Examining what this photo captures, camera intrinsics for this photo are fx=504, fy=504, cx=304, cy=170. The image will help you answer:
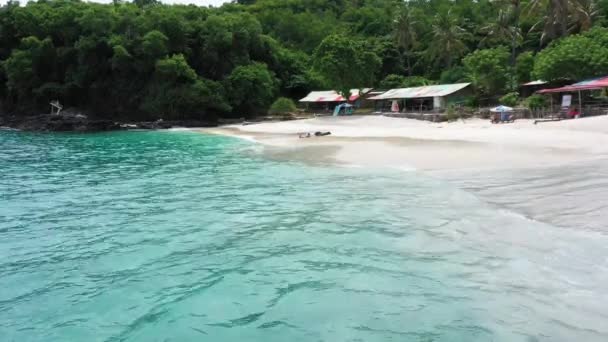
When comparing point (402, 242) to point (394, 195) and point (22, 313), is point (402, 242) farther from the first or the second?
point (22, 313)

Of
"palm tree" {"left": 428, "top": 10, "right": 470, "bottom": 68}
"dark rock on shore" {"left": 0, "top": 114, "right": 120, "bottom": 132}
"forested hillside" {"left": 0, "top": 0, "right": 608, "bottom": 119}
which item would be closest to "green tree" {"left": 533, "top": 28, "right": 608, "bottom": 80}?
"forested hillside" {"left": 0, "top": 0, "right": 608, "bottom": 119}

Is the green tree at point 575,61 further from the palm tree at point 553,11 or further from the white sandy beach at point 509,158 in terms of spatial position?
the palm tree at point 553,11

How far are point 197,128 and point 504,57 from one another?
3101 cm

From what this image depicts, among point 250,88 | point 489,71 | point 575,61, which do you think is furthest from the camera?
point 250,88

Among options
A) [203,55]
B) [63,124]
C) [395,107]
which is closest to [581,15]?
[395,107]

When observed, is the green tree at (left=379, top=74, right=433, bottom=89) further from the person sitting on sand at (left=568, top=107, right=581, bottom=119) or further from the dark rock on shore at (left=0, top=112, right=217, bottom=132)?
the person sitting on sand at (left=568, top=107, right=581, bottom=119)

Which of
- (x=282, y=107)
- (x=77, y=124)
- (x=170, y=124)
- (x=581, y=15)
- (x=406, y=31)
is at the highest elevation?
(x=406, y=31)

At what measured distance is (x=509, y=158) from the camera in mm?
17844

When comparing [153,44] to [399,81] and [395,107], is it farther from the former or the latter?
[399,81]

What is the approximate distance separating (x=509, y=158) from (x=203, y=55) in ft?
168

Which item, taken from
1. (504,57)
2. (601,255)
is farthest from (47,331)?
(504,57)

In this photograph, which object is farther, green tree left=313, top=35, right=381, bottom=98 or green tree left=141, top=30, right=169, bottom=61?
green tree left=141, top=30, right=169, bottom=61

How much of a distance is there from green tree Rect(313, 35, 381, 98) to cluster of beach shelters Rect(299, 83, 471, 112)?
2669mm

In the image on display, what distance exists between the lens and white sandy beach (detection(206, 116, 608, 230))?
10.7 metres
